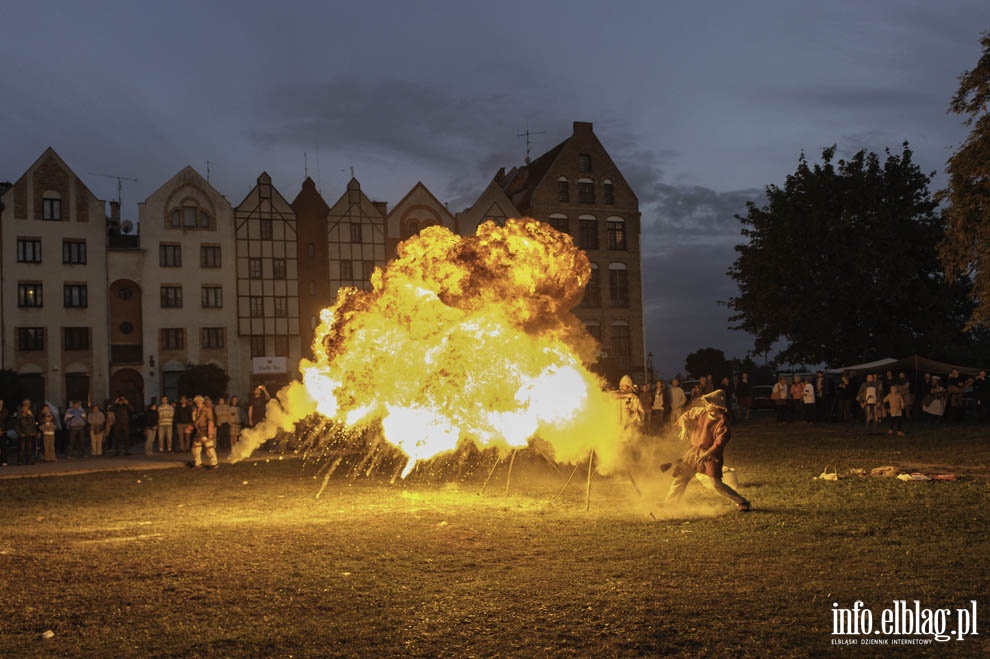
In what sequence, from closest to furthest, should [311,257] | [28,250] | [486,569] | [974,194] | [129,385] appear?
[486,569] < [974,194] < [28,250] < [129,385] < [311,257]

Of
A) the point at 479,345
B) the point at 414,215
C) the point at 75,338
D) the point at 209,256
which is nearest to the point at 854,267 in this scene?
the point at 414,215

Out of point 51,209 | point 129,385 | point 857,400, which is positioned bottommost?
point 857,400

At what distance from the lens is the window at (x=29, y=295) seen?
47250mm

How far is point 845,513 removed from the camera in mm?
12117

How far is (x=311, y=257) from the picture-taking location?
52656mm

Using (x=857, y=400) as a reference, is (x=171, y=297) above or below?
above

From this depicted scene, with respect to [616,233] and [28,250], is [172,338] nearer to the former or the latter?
[28,250]

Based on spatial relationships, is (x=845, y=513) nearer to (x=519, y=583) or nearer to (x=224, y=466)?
(x=519, y=583)

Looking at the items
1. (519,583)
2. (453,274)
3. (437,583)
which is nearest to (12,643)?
(437,583)

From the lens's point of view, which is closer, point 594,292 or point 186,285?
point 186,285

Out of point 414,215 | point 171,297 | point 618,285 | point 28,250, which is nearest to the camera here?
point 28,250

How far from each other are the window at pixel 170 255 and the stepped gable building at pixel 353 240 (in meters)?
8.72

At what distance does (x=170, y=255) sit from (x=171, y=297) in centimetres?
251

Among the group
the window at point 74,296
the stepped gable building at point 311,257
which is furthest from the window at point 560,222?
the window at point 74,296
